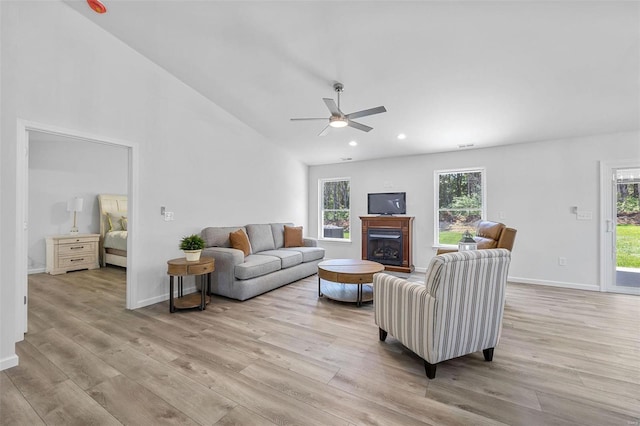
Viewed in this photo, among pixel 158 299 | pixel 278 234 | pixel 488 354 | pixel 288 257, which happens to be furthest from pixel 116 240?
pixel 488 354

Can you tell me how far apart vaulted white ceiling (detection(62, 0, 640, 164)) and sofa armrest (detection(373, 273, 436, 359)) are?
2.39 meters

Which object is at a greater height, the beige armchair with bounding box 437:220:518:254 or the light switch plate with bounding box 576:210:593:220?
the light switch plate with bounding box 576:210:593:220

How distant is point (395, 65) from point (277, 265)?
3185 mm

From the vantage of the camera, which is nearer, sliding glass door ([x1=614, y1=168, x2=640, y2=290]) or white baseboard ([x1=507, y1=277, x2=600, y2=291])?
sliding glass door ([x1=614, y1=168, x2=640, y2=290])

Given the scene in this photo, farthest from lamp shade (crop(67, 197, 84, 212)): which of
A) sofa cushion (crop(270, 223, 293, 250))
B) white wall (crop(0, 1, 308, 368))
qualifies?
sofa cushion (crop(270, 223, 293, 250))

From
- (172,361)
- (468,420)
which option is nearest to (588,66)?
(468,420)

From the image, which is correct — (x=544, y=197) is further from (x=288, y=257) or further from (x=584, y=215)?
(x=288, y=257)

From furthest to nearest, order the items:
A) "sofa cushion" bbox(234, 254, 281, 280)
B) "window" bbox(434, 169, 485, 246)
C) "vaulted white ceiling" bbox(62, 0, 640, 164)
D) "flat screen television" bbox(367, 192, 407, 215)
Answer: "flat screen television" bbox(367, 192, 407, 215) < "window" bbox(434, 169, 485, 246) < "sofa cushion" bbox(234, 254, 281, 280) < "vaulted white ceiling" bbox(62, 0, 640, 164)

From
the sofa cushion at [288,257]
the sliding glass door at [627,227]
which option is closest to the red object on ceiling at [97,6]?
the sofa cushion at [288,257]

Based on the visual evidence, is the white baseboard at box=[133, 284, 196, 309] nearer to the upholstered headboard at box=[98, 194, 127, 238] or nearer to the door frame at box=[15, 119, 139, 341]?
the door frame at box=[15, 119, 139, 341]

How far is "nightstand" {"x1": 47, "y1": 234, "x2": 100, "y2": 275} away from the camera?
16.1ft

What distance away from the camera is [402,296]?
2174mm

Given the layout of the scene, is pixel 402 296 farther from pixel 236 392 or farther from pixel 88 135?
pixel 88 135

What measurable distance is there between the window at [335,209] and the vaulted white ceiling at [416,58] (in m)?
2.32
